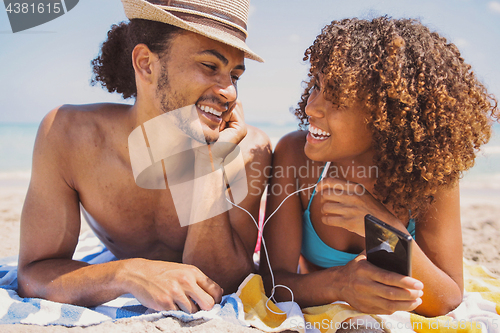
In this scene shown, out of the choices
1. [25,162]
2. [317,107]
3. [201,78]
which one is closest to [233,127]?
[201,78]

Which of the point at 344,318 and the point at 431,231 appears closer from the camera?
the point at 344,318

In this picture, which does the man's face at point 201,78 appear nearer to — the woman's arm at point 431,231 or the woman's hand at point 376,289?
the woman's arm at point 431,231

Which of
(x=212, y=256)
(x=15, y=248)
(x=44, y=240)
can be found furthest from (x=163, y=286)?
(x=15, y=248)

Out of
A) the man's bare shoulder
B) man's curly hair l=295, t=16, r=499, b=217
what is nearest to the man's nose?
man's curly hair l=295, t=16, r=499, b=217

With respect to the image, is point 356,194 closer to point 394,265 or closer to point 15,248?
point 394,265

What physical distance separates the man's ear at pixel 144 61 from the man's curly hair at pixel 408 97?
123cm

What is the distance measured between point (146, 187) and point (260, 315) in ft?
4.16

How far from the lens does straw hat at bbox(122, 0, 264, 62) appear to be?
2234 millimetres

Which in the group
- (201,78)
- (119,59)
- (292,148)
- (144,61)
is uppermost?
(119,59)

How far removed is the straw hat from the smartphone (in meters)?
A: 1.43

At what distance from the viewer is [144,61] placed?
258 centimetres

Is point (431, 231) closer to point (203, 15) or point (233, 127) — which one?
point (233, 127)

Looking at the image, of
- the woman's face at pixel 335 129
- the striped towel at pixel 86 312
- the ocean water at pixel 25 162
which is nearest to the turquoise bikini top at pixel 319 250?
the woman's face at pixel 335 129

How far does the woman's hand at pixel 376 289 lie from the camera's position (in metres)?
1.66
